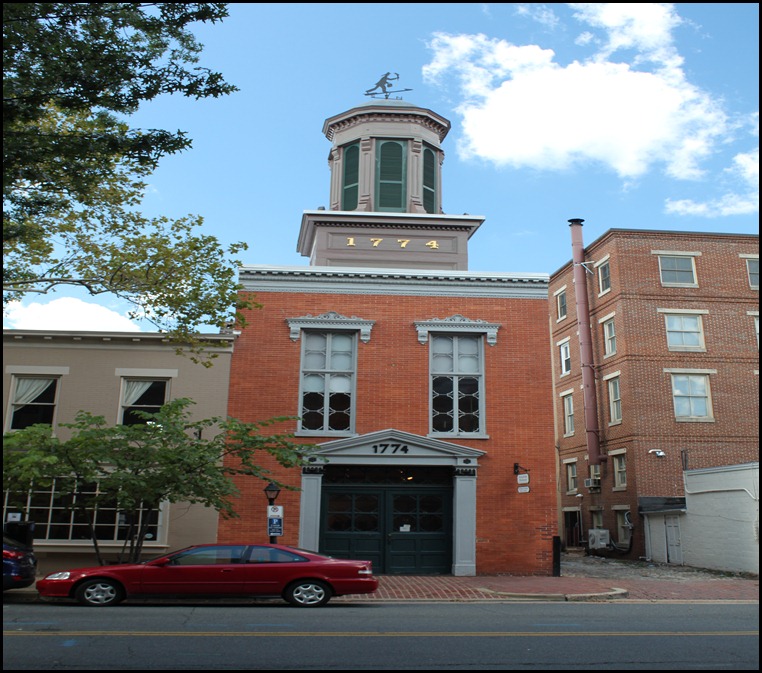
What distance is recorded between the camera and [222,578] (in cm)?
1409

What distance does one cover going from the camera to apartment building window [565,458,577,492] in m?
34.0

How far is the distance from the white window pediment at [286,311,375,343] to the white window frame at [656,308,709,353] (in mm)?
13750

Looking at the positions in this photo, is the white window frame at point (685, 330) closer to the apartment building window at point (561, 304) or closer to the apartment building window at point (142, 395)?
the apartment building window at point (561, 304)

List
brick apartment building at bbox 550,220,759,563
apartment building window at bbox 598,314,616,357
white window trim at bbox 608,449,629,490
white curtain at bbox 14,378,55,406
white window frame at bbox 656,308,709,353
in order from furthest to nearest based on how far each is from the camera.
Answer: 1. apartment building window at bbox 598,314,616,357
2. white window frame at bbox 656,308,709,353
3. white window trim at bbox 608,449,629,490
4. brick apartment building at bbox 550,220,759,563
5. white curtain at bbox 14,378,55,406

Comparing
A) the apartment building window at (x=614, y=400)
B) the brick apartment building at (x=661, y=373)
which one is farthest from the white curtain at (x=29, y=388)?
the apartment building window at (x=614, y=400)

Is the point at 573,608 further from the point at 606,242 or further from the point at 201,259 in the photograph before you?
the point at 606,242

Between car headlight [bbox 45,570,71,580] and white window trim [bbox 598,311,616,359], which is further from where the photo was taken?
white window trim [bbox 598,311,616,359]

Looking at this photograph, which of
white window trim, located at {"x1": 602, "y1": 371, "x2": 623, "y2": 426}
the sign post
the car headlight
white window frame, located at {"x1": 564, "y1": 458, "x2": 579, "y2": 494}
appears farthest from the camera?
white window frame, located at {"x1": 564, "y1": 458, "x2": 579, "y2": 494}

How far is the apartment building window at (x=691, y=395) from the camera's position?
94.1ft

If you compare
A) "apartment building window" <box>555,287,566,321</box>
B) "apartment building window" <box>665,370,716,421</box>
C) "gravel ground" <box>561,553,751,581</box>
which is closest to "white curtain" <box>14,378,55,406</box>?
"gravel ground" <box>561,553,751,581</box>

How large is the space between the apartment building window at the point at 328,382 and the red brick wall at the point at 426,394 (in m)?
0.32

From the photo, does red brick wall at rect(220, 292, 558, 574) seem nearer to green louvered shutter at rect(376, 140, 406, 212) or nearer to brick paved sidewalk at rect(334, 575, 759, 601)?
brick paved sidewalk at rect(334, 575, 759, 601)

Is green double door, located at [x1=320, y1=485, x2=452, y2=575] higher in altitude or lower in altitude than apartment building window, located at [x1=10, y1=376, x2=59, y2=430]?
lower

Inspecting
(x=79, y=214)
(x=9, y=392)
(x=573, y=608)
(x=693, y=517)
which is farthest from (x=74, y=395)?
(x=693, y=517)
